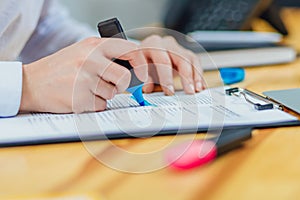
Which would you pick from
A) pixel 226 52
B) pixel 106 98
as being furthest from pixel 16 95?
pixel 226 52

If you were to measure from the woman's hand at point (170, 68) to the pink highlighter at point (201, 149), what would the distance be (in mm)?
239

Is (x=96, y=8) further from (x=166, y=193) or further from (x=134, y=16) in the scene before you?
(x=166, y=193)

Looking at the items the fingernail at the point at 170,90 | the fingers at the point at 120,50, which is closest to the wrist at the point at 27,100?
the fingers at the point at 120,50

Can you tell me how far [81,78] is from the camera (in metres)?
0.65

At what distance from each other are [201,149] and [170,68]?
0.31 meters

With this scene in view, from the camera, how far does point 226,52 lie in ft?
3.43

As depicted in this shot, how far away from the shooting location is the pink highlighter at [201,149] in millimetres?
473

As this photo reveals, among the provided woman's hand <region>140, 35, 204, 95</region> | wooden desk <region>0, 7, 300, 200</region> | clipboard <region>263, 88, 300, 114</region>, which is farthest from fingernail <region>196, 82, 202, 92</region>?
wooden desk <region>0, 7, 300, 200</region>

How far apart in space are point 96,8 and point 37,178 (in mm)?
1870

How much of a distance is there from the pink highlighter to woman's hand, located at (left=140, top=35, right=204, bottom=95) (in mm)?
239

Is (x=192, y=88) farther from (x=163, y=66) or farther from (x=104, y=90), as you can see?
(x=104, y=90)

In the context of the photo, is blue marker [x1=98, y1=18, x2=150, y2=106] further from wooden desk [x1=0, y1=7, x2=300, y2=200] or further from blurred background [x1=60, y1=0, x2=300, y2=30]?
blurred background [x1=60, y1=0, x2=300, y2=30]

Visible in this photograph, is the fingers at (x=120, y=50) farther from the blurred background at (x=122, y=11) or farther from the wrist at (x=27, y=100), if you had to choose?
the blurred background at (x=122, y=11)

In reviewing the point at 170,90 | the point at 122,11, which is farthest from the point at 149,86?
the point at 122,11
